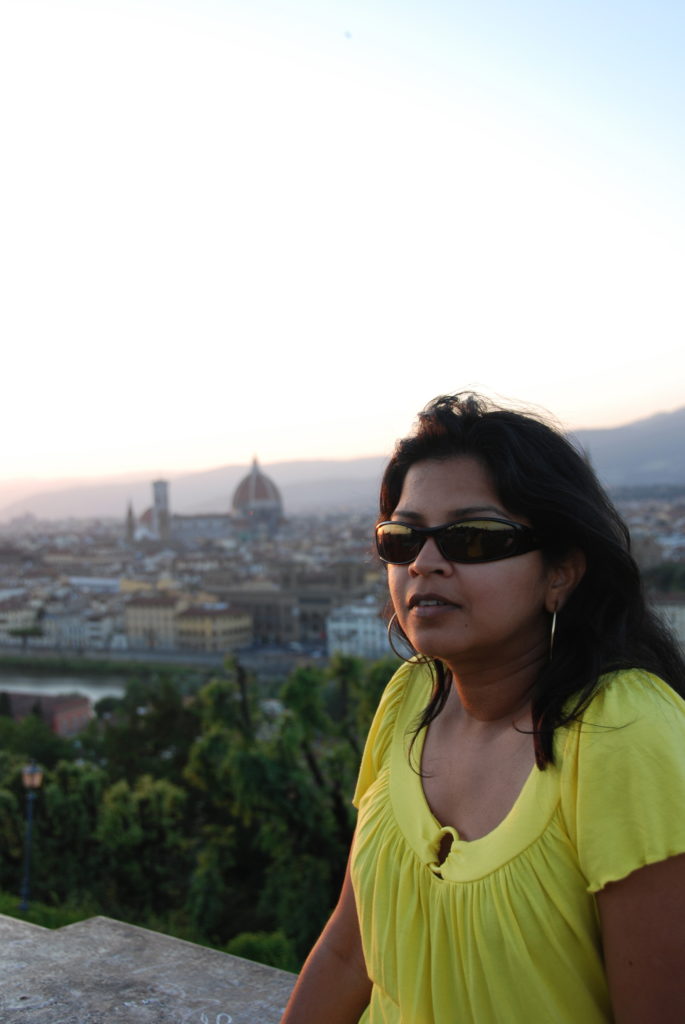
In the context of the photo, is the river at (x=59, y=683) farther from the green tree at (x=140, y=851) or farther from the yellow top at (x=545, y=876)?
the yellow top at (x=545, y=876)

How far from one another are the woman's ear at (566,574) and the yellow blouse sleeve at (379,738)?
188 mm

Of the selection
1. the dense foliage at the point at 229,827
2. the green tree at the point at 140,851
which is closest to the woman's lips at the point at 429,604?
the dense foliage at the point at 229,827

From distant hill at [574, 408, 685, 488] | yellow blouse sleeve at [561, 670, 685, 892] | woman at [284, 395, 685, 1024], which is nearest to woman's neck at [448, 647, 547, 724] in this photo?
woman at [284, 395, 685, 1024]

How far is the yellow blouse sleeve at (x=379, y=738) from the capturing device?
87cm

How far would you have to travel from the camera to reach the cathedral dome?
228 feet

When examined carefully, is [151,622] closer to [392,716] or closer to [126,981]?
[126,981]

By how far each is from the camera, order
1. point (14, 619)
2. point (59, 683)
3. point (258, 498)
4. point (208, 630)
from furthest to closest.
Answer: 1. point (258, 498)
2. point (14, 619)
3. point (208, 630)
4. point (59, 683)

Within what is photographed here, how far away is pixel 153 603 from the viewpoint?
3262 centimetres

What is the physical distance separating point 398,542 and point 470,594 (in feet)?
0.26

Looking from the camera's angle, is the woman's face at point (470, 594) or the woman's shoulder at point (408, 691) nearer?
the woman's face at point (470, 594)

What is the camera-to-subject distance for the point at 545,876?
0.63 meters

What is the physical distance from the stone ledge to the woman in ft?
1.01

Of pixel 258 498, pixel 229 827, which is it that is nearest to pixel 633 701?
pixel 229 827

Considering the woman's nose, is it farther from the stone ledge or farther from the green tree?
the green tree
